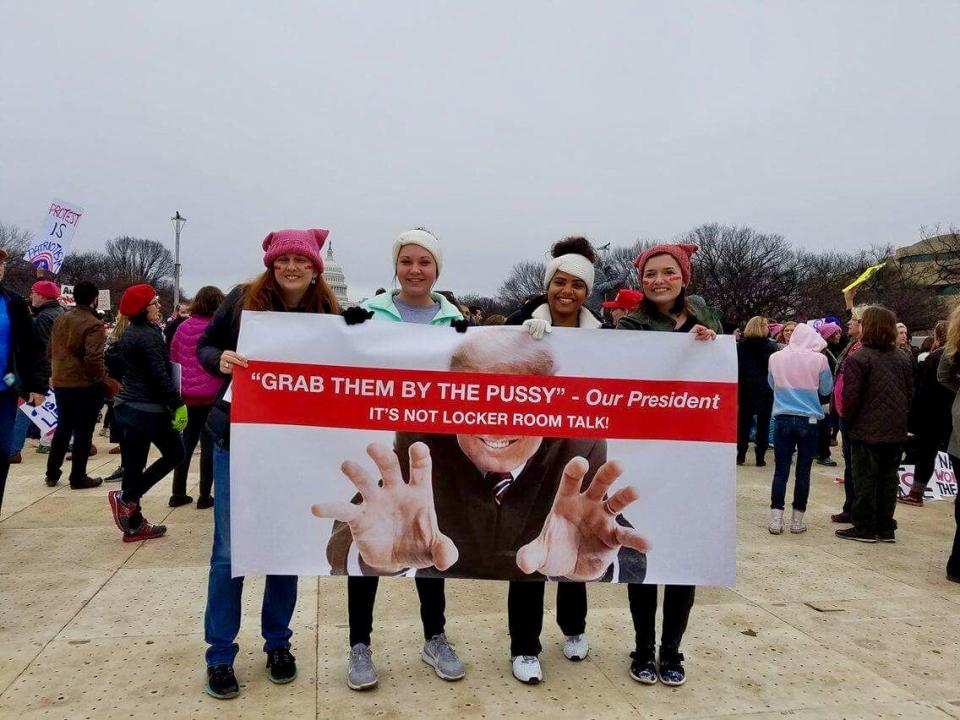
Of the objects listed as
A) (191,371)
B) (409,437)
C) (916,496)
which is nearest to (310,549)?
(409,437)

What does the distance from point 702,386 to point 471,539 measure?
1267 millimetres

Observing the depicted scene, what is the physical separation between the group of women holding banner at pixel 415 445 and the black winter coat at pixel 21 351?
79.3 inches

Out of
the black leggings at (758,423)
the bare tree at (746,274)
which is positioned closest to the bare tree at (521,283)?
the bare tree at (746,274)

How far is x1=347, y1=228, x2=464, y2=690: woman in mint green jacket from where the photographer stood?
3070 millimetres

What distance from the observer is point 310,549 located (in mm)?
2953

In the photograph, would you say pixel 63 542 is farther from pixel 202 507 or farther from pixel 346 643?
pixel 346 643

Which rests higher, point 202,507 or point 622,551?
point 622,551

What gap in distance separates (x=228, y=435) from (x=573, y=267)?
173cm

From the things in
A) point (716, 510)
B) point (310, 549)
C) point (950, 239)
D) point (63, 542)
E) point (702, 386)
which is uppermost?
point (950, 239)

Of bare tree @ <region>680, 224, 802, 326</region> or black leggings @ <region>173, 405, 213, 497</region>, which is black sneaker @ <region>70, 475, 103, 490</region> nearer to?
black leggings @ <region>173, 405, 213, 497</region>

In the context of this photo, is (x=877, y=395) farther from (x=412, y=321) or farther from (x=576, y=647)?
(x=412, y=321)

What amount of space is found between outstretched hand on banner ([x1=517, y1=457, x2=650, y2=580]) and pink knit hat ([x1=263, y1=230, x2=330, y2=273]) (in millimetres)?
1490

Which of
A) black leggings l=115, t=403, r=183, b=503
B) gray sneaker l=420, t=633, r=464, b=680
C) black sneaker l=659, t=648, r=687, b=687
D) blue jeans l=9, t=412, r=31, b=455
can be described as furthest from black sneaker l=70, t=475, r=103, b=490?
black sneaker l=659, t=648, r=687, b=687

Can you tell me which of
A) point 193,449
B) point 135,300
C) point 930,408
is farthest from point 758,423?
point 135,300
